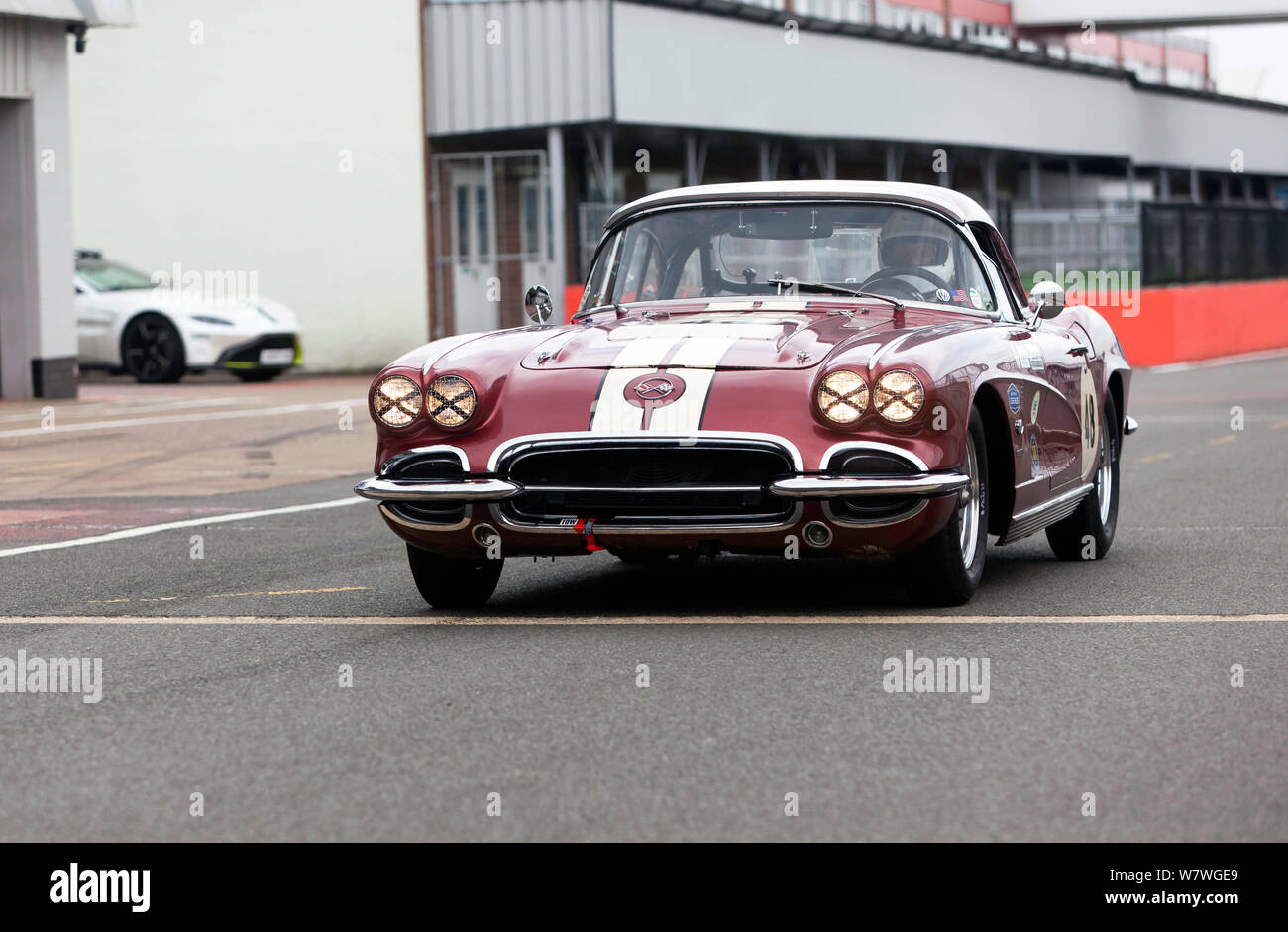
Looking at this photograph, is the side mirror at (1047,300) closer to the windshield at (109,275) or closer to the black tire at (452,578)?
the black tire at (452,578)

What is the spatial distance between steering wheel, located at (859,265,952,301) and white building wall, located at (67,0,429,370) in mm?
20836

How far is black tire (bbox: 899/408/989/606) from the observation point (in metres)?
6.48

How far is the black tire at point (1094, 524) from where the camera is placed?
27.1 ft

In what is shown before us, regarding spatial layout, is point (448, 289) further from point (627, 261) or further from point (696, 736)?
point (696, 736)

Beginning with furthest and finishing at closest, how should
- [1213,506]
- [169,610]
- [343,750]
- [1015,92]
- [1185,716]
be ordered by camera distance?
[1015,92] → [1213,506] → [169,610] → [1185,716] → [343,750]

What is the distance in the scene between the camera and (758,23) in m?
29.6

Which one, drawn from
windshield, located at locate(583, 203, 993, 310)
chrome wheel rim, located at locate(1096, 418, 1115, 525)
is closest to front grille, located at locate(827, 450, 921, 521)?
windshield, located at locate(583, 203, 993, 310)

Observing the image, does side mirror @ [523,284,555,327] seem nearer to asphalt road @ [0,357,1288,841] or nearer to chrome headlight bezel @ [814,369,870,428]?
asphalt road @ [0,357,1288,841]

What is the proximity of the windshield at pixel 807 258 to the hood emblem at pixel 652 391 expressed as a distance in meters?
1.25

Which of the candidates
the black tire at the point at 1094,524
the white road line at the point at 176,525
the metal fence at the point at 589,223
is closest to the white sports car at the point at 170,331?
the metal fence at the point at 589,223

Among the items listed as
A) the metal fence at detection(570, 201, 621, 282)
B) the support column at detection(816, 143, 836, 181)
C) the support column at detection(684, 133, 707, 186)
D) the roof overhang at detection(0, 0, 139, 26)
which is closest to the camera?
the roof overhang at detection(0, 0, 139, 26)

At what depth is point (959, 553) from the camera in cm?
655

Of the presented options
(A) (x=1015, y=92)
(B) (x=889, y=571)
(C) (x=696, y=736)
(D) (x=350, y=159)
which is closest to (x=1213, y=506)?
(B) (x=889, y=571)
